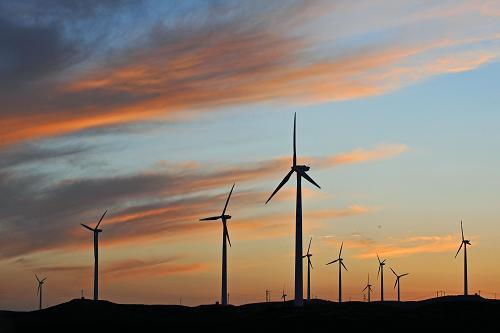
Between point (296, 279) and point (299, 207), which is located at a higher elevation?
point (299, 207)

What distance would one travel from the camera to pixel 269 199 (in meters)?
199

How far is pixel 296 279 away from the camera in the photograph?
7761 inches

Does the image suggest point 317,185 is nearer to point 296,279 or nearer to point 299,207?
point 299,207

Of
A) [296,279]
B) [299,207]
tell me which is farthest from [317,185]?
[296,279]

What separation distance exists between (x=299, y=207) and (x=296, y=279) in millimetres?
14176

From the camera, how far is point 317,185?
199 m

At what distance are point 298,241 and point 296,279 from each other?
7952mm

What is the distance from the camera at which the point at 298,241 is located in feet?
639

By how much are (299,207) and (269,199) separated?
615 cm

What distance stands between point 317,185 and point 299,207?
5.62 metres

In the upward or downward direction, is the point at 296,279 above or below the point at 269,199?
below

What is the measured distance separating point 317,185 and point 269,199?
9.90 m

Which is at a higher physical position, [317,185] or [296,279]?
[317,185]
